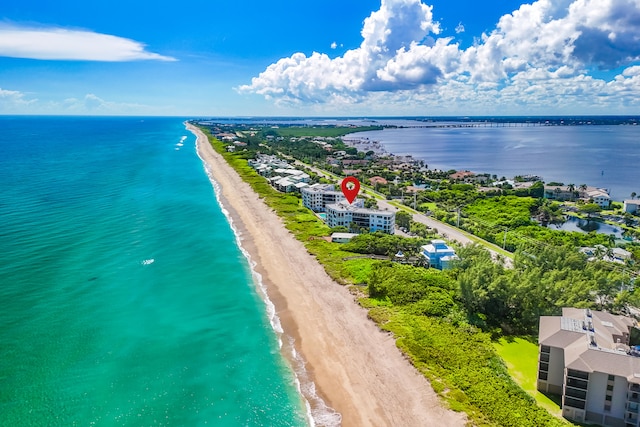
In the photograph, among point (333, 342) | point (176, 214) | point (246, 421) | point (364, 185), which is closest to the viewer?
point (246, 421)

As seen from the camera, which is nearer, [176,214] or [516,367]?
[516,367]

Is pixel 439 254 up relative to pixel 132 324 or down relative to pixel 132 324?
up

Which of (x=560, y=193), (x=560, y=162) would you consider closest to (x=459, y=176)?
(x=560, y=193)

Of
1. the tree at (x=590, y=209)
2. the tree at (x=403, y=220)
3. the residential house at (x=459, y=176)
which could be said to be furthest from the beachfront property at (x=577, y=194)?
the tree at (x=403, y=220)

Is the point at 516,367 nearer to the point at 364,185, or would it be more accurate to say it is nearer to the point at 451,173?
the point at 364,185

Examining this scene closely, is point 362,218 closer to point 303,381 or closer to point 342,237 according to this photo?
point 342,237

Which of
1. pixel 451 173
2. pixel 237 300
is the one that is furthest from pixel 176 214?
pixel 451 173

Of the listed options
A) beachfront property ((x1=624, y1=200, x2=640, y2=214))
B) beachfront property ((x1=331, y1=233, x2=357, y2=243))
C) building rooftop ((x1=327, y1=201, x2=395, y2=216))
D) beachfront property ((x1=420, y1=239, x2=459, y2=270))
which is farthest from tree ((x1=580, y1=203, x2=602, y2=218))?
beachfront property ((x1=331, y1=233, x2=357, y2=243))
